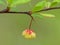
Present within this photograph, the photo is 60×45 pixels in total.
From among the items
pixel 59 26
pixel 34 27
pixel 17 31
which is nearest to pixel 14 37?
pixel 17 31

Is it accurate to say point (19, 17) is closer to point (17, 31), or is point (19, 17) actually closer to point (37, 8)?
point (17, 31)

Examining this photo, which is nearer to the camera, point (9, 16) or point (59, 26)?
point (59, 26)

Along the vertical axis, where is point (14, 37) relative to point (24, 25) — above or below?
below

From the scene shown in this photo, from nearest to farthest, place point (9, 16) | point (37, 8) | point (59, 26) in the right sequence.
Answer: point (37, 8)
point (59, 26)
point (9, 16)

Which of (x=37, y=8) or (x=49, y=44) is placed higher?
(x=37, y=8)

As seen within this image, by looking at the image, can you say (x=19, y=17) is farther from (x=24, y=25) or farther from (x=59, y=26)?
(x=59, y=26)

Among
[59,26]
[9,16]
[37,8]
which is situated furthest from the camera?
[9,16]

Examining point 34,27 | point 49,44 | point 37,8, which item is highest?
point 37,8

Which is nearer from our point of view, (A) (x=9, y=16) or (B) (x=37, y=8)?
(B) (x=37, y=8)

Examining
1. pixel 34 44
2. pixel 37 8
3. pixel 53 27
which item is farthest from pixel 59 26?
pixel 37 8
